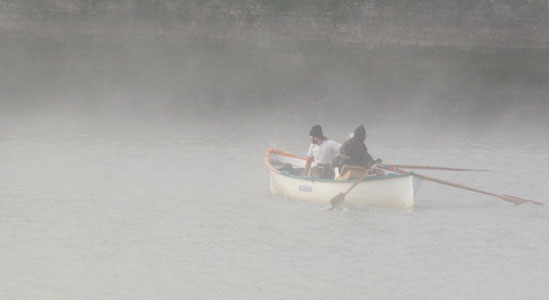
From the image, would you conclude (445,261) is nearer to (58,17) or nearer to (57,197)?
(57,197)

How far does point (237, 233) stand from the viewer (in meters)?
13.1

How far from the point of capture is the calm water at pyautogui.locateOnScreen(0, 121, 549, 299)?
10641 millimetres

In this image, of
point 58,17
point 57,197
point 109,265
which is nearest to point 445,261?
point 109,265

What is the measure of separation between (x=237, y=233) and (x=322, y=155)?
7.16ft

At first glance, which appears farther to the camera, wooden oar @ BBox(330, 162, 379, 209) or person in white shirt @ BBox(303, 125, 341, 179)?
person in white shirt @ BBox(303, 125, 341, 179)

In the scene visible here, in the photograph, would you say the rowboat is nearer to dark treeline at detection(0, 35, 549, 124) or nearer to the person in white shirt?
the person in white shirt

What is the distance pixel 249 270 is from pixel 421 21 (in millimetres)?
16321

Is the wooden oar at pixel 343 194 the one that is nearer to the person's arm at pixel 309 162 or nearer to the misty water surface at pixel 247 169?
the misty water surface at pixel 247 169

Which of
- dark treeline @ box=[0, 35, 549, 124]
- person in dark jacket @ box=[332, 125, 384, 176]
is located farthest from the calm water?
dark treeline @ box=[0, 35, 549, 124]

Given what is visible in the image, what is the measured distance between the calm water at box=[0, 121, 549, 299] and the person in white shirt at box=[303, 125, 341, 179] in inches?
20.4

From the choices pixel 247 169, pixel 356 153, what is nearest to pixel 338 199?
pixel 356 153

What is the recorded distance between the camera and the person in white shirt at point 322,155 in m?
14.7

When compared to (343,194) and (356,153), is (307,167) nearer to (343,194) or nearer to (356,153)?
(356,153)

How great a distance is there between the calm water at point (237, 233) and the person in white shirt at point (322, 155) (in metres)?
0.52
